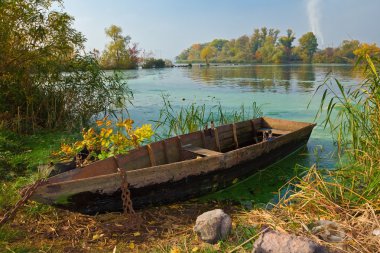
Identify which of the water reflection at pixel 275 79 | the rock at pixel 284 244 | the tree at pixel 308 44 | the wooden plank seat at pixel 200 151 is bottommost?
the wooden plank seat at pixel 200 151

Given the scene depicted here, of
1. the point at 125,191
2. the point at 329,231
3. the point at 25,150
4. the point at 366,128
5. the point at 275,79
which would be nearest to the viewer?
the point at 329,231

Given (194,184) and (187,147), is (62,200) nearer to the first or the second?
(194,184)

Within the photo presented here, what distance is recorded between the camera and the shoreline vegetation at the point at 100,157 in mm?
3668

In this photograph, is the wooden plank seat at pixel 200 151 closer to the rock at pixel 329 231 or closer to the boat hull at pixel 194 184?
the boat hull at pixel 194 184

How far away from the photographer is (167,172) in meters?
4.86

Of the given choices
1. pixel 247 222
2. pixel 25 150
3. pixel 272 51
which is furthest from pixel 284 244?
pixel 272 51

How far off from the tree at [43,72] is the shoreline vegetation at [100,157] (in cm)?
3

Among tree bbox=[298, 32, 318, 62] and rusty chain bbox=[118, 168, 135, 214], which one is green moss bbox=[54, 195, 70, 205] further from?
tree bbox=[298, 32, 318, 62]

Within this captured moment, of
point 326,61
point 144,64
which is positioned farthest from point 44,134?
point 326,61

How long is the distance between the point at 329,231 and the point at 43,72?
8.49 meters

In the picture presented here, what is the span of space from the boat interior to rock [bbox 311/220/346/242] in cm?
267

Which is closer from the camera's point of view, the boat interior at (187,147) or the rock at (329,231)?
the rock at (329,231)

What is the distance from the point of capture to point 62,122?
9555mm

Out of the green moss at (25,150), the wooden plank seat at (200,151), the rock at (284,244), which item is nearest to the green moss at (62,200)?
the green moss at (25,150)
